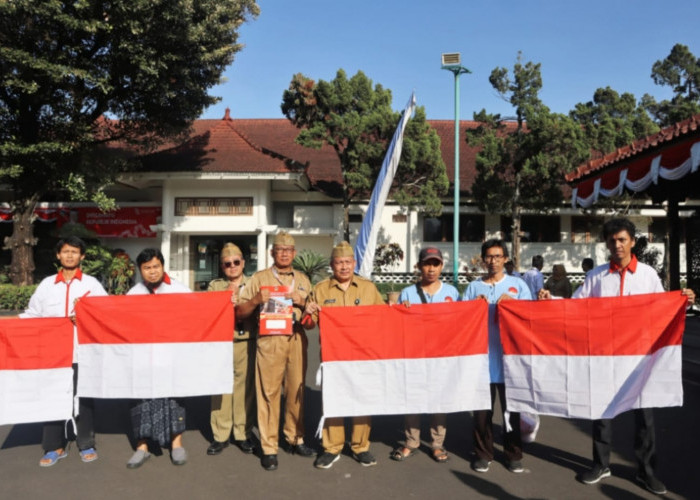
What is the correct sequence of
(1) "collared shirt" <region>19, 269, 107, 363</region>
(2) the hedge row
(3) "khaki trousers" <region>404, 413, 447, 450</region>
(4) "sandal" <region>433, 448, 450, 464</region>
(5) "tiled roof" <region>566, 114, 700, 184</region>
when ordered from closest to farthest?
(4) "sandal" <region>433, 448, 450, 464</region> → (3) "khaki trousers" <region>404, 413, 447, 450</region> → (1) "collared shirt" <region>19, 269, 107, 363</region> → (5) "tiled roof" <region>566, 114, 700, 184</region> → (2) the hedge row

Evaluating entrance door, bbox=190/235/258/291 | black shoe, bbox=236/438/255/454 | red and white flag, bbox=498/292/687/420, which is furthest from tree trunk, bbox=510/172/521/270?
black shoe, bbox=236/438/255/454

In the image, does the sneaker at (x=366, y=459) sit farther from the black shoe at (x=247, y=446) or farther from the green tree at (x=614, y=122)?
the green tree at (x=614, y=122)

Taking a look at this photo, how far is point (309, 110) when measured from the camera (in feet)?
50.6

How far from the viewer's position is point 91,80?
37.3ft

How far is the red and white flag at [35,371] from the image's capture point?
12.7ft

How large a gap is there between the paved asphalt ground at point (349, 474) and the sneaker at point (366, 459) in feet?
0.14

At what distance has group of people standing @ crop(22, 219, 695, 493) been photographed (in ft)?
12.2

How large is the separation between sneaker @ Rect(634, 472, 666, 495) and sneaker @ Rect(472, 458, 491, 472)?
1040 millimetres

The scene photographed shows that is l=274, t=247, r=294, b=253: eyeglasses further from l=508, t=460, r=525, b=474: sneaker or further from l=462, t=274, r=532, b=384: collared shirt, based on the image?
l=508, t=460, r=525, b=474: sneaker

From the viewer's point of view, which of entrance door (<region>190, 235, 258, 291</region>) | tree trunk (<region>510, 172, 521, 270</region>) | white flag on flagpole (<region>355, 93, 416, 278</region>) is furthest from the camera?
entrance door (<region>190, 235, 258, 291</region>)

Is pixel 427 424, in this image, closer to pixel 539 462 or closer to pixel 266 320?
pixel 539 462

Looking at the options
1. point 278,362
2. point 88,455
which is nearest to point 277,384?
point 278,362

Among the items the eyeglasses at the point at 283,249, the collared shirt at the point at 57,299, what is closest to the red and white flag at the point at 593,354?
the eyeglasses at the point at 283,249

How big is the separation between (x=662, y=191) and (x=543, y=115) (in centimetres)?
773
